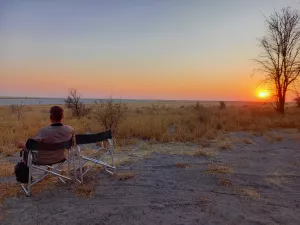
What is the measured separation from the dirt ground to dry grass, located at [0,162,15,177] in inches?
57.5

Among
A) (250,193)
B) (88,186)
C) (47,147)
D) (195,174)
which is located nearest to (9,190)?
(47,147)

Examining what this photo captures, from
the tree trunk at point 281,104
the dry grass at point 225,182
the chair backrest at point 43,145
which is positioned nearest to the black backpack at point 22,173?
the chair backrest at point 43,145

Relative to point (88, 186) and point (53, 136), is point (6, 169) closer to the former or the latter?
point (53, 136)

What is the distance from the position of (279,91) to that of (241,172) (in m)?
17.0

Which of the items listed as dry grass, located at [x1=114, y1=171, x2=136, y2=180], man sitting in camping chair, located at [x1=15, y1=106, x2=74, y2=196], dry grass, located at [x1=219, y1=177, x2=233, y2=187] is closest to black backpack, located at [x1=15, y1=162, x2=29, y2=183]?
man sitting in camping chair, located at [x1=15, y1=106, x2=74, y2=196]

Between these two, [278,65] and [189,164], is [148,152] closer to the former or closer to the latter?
[189,164]

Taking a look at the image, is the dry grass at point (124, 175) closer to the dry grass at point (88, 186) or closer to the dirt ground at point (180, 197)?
the dirt ground at point (180, 197)

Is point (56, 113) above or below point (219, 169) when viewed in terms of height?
above

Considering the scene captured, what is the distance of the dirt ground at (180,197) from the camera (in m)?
3.58

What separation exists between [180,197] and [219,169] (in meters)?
1.75

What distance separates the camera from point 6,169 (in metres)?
5.80

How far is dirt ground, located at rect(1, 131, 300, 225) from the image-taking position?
3.58 m

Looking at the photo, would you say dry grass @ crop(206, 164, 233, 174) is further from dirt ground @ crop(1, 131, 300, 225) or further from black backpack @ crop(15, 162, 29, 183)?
black backpack @ crop(15, 162, 29, 183)

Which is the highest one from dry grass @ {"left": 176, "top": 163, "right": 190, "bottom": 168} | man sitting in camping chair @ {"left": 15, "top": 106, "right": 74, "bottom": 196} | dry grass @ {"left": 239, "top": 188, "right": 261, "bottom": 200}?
man sitting in camping chair @ {"left": 15, "top": 106, "right": 74, "bottom": 196}
